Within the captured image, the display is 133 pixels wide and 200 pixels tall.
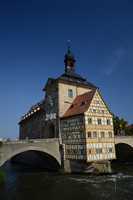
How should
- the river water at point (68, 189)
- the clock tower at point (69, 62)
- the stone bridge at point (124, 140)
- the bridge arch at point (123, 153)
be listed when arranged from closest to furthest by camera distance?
the river water at point (68, 189) → the stone bridge at point (124, 140) → the clock tower at point (69, 62) → the bridge arch at point (123, 153)

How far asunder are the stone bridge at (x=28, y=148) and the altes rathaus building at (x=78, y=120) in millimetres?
1389

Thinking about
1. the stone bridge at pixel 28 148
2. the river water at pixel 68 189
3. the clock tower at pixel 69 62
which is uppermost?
the clock tower at pixel 69 62

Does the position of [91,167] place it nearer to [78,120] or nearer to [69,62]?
[78,120]

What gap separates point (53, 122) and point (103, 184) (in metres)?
13.2

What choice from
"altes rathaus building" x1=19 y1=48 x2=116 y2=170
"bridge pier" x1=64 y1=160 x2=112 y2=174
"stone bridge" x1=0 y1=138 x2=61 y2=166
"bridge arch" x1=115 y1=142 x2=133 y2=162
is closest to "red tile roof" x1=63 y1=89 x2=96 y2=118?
"altes rathaus building" x1=19 y1=48 x2=116 y2=170

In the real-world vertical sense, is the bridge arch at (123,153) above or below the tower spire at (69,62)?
below

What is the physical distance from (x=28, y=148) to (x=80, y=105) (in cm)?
938

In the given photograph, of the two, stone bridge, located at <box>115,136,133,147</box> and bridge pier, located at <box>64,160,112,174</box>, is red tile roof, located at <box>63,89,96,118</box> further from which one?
stone bridge, located at <box>115,136,133,147</box>

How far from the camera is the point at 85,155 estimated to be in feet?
82.1

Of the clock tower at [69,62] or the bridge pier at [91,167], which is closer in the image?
the bridge pier at [91,167]

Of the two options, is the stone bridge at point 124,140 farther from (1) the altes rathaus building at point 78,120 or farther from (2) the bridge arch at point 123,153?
(1) the altes rathaus building at point 78,120

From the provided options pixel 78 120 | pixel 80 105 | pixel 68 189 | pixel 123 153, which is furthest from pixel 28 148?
pixel 123 153

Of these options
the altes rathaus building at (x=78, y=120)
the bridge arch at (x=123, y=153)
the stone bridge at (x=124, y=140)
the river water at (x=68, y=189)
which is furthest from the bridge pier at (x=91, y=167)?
the bridge arch at (x=123, y=153)

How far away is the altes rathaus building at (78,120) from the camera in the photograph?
2600 cm
